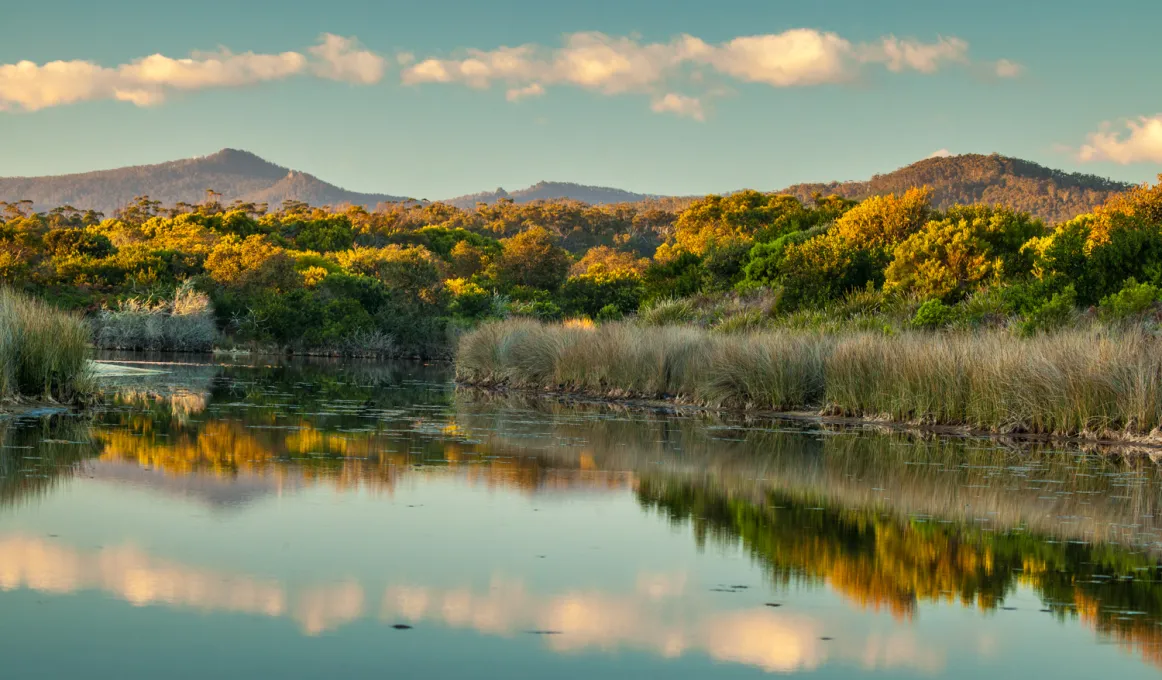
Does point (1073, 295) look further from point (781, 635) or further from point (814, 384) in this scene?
point (781, 635)

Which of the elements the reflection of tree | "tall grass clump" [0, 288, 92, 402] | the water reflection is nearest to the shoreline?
the reflection of tree

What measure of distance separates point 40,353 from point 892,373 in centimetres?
1233

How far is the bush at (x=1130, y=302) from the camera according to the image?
2156cm

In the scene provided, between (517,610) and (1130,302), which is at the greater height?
(1130,302)

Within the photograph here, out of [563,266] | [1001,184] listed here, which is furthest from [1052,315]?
[1001,184]

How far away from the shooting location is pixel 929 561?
7988mm

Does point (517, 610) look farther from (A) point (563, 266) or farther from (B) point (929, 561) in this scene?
(A) point (563, 266)

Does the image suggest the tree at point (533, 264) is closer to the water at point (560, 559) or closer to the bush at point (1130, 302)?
the bush at point (1130, 302)

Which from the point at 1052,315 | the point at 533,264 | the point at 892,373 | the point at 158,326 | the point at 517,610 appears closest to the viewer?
the point at 517,610

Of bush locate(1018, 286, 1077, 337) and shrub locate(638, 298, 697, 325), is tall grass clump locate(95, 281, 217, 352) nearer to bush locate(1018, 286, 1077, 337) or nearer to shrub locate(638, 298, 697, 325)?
shrub locate(638, 298, 697, 325)

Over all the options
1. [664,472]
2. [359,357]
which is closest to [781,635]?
[664,472]

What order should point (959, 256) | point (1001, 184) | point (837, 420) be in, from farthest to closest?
point (1001, 184), point (959, 256), point (837, 420)

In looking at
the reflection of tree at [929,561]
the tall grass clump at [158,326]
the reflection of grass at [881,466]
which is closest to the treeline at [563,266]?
the tall grass clump at [158,326]

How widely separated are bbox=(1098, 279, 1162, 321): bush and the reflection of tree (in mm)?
13844
